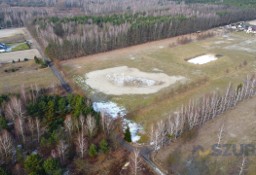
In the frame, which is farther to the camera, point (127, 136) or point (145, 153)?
point (127, 136)

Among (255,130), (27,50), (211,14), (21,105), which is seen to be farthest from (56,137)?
(211,14)

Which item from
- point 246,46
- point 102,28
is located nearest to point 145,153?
point 102,28

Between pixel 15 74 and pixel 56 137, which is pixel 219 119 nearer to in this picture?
pixel 56 137

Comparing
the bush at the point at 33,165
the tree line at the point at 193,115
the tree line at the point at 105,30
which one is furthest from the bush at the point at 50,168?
the tree line at the point at 105,30

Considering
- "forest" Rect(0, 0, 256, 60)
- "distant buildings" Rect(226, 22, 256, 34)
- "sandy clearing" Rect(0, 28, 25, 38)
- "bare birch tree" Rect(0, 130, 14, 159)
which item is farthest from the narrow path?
"distant buildings" Rect(226, 22, 256, 34)

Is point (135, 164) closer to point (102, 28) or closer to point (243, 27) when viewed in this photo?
point (102, 28)

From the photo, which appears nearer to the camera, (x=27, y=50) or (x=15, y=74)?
(x=15, y=74)
